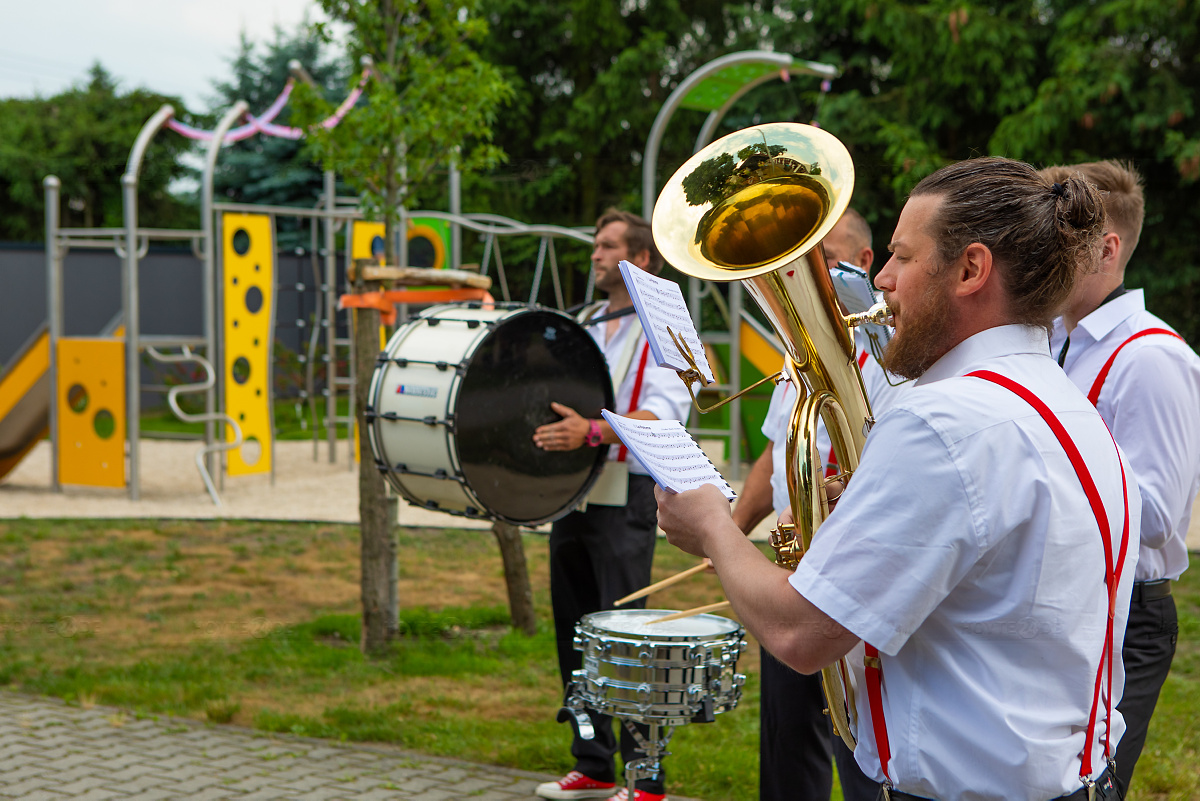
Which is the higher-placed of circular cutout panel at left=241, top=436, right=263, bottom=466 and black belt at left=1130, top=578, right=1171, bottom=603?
black belt at left=1130, top=578, right=1171, bottom=603

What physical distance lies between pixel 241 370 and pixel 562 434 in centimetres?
773

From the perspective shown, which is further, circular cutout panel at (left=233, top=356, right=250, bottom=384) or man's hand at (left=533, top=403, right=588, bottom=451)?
circular cutout panel at (left=233, top=356, right=250, bottom=384)

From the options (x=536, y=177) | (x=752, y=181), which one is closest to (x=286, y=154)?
(x=536, y=177)

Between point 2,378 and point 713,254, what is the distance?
444 inches

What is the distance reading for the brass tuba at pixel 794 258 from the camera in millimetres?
1800

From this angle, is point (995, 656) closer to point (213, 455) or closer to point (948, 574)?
point (948, 574)

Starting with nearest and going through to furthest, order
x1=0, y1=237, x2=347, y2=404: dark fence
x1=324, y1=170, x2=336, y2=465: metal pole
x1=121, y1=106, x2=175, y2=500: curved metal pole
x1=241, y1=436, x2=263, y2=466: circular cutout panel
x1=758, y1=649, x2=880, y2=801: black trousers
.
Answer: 1. x1=758, y1=649, x2=880, y2=801: black trousers
2. x1=121, y1=106, x2=175, y2=500: curved metal pole
3. x1=324, y1=170, x2=336, y2=465: metal pole
4. x1=241, y1=436, x2=263, y2=466: circular cutout panel
5. x1=0, y1=237, x2=347, y2=404: dark fence

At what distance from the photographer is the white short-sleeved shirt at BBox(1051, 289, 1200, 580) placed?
2508 mm

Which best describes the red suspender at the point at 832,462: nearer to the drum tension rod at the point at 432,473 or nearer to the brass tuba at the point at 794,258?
the brass tuba at the point at 794,258

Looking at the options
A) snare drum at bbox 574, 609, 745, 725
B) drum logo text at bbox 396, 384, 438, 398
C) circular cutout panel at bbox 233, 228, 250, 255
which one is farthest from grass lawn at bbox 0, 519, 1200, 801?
circular cutout panel at bbox 233, 228, 250, 255

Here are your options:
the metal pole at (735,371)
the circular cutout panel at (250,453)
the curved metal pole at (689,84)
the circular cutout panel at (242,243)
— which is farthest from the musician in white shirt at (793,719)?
the circular cutout panel at (250,453)

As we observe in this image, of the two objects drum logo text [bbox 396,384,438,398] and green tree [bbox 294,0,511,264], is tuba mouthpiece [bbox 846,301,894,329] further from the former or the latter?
green tree [bbox 294,0,511,264]

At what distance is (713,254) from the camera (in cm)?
195

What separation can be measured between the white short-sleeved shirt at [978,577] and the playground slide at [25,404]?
1117 cm
